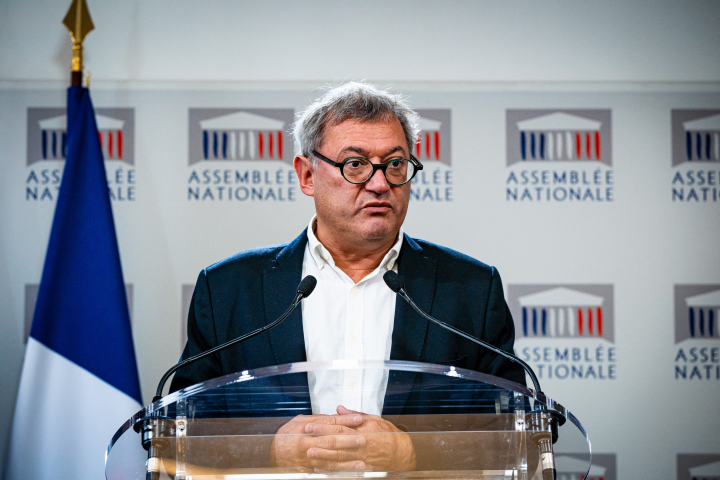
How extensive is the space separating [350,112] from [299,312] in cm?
64

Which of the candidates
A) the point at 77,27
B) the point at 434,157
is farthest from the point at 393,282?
the point at 77,27

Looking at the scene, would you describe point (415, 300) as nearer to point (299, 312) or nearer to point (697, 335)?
point (299, 312)

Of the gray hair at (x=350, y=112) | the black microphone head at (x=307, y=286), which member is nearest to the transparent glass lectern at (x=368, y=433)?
the black microphone head at (x=307, y=286)

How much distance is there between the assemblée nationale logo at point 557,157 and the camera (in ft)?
9.89

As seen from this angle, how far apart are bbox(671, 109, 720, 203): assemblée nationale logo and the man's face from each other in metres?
1.69

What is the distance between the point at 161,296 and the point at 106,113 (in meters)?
0.88

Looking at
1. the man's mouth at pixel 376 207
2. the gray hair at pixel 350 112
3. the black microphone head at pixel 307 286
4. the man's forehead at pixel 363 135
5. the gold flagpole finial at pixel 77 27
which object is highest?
the gold flagpole finial at pixel 77 27

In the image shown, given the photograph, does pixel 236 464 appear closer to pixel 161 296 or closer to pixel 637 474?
pixel 161 296

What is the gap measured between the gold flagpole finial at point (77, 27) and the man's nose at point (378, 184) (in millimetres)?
1610

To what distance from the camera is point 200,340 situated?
1993mm

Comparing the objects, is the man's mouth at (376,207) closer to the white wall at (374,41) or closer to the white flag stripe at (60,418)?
the white wall at (374,41)

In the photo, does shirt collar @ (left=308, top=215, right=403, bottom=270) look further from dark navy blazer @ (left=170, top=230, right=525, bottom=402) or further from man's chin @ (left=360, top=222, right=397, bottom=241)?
man's chin @ (left=360, top=222, right=397, bottom=241)

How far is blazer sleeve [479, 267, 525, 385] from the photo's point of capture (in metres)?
1.90

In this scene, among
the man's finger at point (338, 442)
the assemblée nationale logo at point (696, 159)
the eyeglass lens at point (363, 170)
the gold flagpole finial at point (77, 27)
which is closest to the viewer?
the man's finger at point (338, 442)
